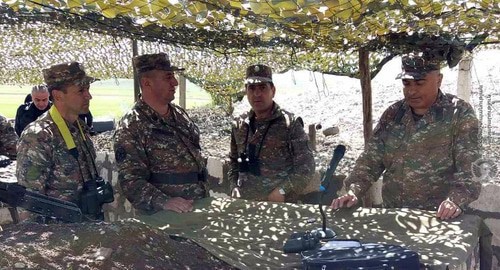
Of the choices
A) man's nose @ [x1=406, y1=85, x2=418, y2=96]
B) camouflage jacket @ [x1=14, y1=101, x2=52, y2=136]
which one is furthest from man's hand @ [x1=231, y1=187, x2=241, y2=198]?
camouflage jacket @ [x1=14, y1=101, x2=52, y2=136]

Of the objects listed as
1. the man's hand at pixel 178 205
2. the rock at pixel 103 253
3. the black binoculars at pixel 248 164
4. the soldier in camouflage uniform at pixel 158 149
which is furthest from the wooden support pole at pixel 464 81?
the rock at pixel 103 253

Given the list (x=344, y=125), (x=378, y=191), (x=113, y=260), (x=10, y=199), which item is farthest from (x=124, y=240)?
(x=344, y=125)

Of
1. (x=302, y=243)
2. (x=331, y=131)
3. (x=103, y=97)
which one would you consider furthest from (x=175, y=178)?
(x=103, y=97)

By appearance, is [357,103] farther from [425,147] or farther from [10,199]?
[10,199]

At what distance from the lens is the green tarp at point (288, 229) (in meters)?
2.42

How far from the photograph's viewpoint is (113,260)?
2.09 meters

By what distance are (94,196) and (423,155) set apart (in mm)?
1916

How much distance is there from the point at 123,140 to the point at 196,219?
767 mm

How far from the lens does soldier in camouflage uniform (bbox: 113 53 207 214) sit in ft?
10.9

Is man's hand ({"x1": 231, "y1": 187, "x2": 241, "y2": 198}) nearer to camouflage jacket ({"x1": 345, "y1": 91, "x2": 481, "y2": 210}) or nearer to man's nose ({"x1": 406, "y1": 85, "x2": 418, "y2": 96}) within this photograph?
camouflage jacket ({"x1": 345, "y1": 91, "x2": 481, "y2": 210})

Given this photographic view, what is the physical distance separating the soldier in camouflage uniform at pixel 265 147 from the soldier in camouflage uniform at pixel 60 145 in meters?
1.22

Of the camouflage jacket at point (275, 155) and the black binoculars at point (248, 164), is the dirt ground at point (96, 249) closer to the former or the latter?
the camouflage jacket at point (275, 155)

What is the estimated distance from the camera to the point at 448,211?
284 cm

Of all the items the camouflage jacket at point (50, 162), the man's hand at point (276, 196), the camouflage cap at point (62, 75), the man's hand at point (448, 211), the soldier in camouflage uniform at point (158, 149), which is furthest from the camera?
the man's hand at point (276, 196)
